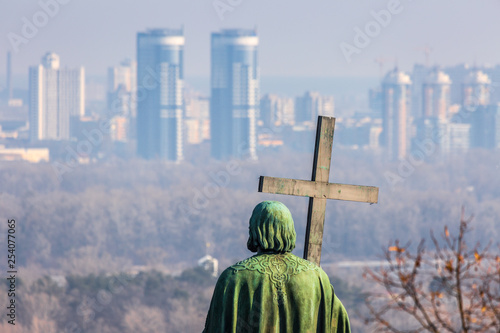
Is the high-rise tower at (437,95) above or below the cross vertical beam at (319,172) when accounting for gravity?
below

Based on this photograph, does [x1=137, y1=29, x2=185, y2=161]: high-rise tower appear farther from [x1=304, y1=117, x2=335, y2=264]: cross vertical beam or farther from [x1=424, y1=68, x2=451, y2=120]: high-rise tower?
[x1=304, y1=117, x2=335, y2=264]: cross vertical beam

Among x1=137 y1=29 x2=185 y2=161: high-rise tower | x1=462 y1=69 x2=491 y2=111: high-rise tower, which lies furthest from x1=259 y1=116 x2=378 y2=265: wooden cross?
x1=137 y1=29 x2=185 y2=161: high-rise tower

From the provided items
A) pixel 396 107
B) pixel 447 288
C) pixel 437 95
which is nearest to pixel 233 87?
pixel 396 107

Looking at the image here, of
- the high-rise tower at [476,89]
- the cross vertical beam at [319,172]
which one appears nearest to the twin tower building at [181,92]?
the high-rise tower at [476,89]

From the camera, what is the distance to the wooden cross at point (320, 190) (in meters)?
7.13

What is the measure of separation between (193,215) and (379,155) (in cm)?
5173

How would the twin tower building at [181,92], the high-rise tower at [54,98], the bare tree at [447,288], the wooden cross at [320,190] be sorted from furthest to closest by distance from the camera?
1. the twin tower building at [181,92]
2. the high-rise tower at [54,98]
3. the wooden cross at [320,190]
4. the bare tree at [447,288]

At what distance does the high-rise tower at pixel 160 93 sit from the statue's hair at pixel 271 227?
171195 mm

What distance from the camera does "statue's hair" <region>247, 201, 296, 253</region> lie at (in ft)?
18.9

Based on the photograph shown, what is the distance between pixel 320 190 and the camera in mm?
7184

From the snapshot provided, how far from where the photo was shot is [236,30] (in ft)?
605

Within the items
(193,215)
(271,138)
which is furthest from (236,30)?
(193,215)

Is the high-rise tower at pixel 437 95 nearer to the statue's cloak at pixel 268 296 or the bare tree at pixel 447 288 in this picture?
the bare tree at pixel 447 288

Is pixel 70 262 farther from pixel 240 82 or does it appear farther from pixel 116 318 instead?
pixel 240 82
